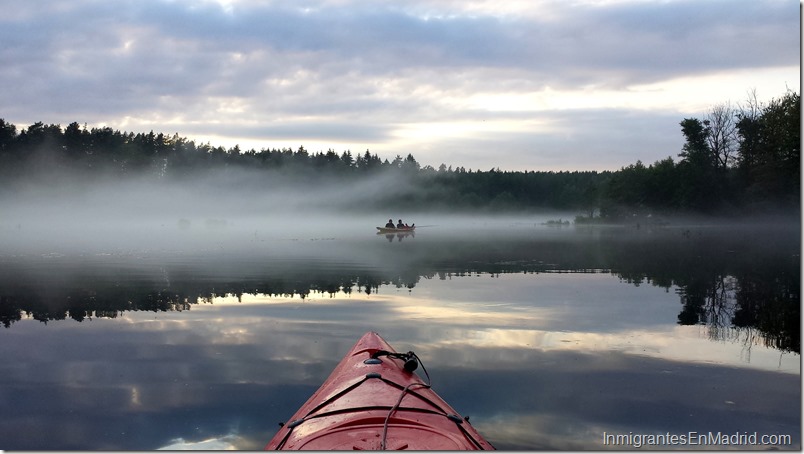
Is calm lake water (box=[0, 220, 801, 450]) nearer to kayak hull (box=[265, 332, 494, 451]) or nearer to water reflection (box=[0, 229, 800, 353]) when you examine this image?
water reflection (box=[0, 229, 800, 353])

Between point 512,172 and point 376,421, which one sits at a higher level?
point 512,172

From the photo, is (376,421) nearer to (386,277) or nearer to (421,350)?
(421,350)

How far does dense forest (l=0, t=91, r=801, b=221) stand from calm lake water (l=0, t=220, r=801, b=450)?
892 inches

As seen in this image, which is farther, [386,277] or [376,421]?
[386,277]

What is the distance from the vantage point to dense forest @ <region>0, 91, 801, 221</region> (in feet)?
159

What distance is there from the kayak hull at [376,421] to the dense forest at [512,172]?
1200 inches

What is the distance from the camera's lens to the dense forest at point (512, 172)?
48.4 metres

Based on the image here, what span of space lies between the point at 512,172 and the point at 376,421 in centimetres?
14739

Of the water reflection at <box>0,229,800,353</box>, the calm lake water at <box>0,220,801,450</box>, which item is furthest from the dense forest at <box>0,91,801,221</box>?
the calm lake water at <box>0,220,801,450</box>

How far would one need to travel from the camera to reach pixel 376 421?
208 inches

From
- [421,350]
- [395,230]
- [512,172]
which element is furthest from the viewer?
[512,172]

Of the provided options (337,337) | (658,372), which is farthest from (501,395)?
(337,337)

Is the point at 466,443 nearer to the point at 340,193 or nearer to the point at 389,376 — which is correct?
the point at 389,376

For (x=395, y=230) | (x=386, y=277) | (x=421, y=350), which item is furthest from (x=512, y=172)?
(x=421, y=350)
